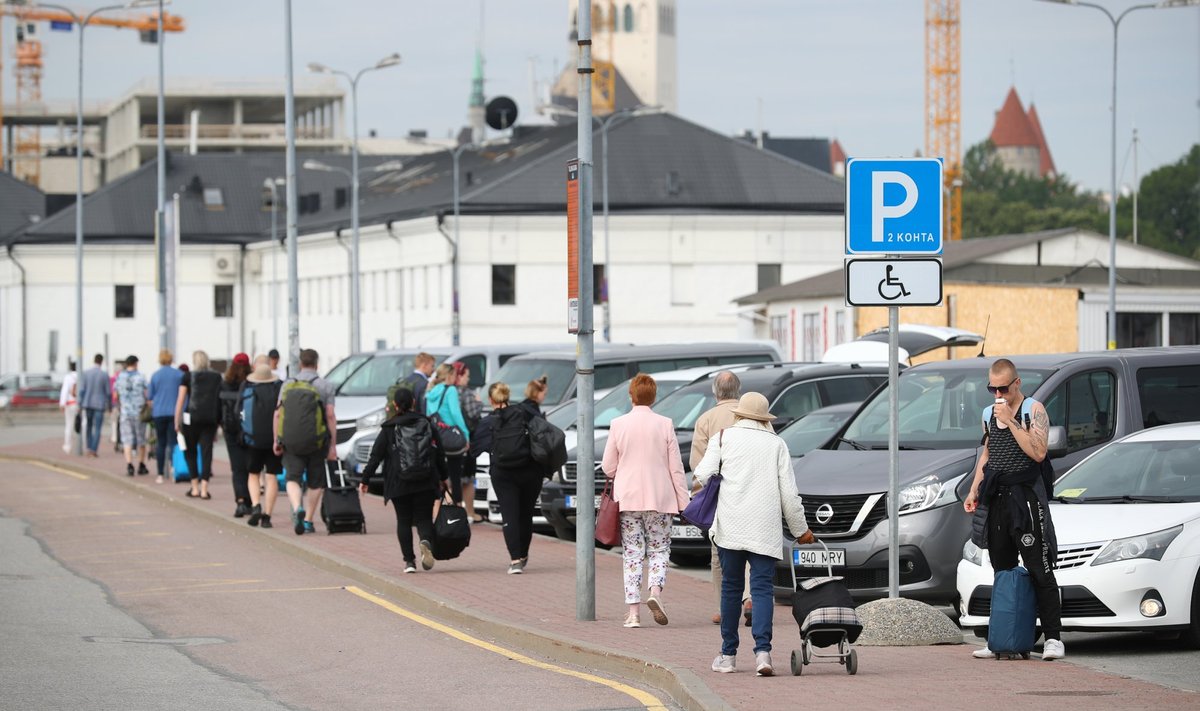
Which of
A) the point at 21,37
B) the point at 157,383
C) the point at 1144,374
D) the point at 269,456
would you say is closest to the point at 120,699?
the point at 1144,374

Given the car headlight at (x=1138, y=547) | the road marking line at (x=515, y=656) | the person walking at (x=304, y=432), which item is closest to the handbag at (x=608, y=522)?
the road marking line at (x=515, y=656)

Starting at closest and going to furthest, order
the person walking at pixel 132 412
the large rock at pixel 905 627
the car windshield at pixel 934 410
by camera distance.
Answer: the large rock at pixel 905 627 → the car windshield at pixel 934 410 → the person walking at pixel 132 412

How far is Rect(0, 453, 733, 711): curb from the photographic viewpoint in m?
10.3

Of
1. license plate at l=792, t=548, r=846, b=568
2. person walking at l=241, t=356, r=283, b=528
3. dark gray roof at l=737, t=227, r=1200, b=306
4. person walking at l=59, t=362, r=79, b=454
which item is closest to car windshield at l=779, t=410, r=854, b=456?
license plate at l=792, t=548, r=846, b=568

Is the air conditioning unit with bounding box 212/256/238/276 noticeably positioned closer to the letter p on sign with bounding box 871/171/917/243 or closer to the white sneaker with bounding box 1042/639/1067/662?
the letter p on sign with bounding box 871/171/917/243

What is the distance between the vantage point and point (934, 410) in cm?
1509

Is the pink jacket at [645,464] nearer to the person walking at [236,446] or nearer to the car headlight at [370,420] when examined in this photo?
the person walking at [236,446]

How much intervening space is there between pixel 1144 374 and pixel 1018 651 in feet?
12.8

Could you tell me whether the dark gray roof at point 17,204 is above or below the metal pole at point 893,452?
above

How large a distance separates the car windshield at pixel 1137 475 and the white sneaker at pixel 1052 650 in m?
1.52

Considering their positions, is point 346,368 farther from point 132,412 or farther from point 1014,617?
point 1014,617

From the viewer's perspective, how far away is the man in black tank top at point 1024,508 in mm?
11469

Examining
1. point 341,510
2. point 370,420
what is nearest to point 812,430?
point 341,510

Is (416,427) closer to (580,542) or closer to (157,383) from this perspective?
(580,542)
